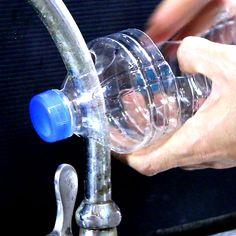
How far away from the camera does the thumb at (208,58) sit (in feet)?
1.53

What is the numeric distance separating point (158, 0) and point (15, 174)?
0.28 meters

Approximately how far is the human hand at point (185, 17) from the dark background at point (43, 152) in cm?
7

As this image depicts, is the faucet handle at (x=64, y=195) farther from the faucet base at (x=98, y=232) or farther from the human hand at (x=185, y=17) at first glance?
the human hand at (x=185, y=17)

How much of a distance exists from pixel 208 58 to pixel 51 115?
0.14 meters

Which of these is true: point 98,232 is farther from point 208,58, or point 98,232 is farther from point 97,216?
point 208,58

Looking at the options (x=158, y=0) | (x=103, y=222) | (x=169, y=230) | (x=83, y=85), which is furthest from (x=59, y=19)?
(x=169, y=230)

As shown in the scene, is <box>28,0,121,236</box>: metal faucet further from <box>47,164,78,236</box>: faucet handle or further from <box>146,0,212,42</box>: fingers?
<box>146,0,212,42</box>: fingers

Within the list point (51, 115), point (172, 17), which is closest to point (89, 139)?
point (51, 115)

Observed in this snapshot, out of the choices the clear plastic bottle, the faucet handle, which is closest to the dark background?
the clear plastic bottle

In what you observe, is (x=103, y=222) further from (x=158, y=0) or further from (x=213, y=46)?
(x=158, y=0)

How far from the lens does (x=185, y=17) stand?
602 mm

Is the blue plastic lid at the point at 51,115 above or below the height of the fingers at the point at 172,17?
below

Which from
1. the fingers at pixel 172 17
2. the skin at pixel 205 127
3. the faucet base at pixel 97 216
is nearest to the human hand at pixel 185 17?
the fingers at pixel 172 17

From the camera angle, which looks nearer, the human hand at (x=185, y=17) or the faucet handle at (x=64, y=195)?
the faucet handle at (x=64, y=195)
